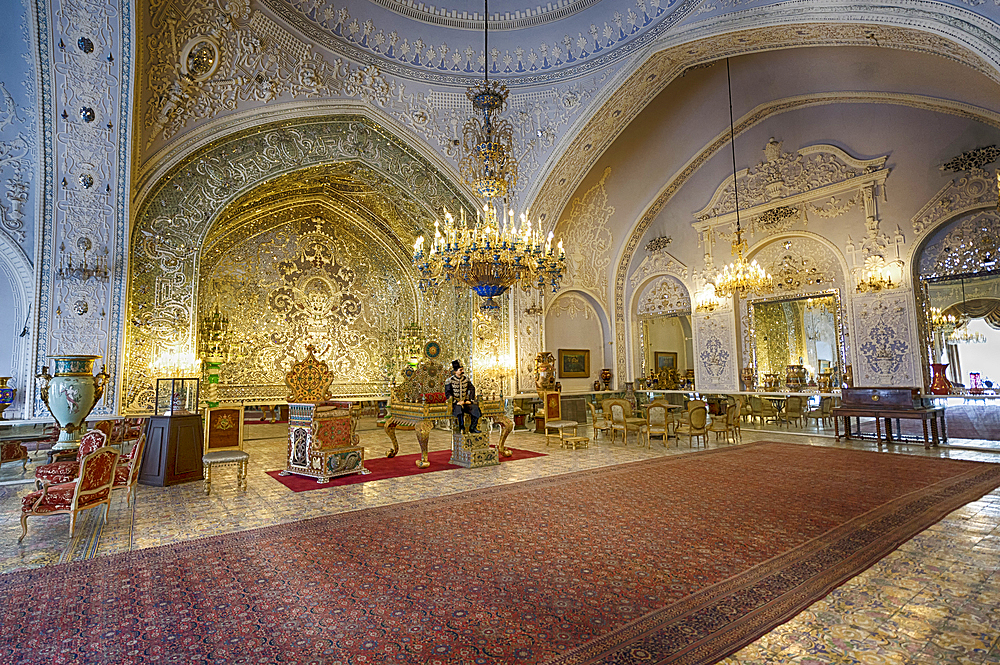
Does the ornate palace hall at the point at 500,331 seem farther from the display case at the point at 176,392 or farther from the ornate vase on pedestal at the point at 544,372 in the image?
the ornate vase on pedestal at the point at 544,372

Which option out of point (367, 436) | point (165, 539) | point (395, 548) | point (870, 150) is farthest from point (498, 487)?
point (870, 150)

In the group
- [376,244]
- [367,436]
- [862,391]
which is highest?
[376,244]

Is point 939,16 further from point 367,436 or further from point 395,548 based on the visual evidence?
point 367,436

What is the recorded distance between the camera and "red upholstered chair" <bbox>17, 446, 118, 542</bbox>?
3.98 m

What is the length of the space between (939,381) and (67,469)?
1214cm

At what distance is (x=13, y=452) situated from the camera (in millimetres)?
6500

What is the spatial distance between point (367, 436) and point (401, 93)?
23.5 ft

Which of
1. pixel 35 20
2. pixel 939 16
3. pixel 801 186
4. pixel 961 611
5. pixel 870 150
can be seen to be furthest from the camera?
pixel 801 186

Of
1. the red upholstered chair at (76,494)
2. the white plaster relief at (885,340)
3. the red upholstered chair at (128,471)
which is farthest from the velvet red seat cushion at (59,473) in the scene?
the white plaster relief at (885,340)

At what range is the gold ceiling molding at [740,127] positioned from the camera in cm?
827

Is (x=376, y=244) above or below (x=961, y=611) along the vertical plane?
above

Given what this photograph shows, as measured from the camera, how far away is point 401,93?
374 inches

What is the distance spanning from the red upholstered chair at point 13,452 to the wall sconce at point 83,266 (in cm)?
226

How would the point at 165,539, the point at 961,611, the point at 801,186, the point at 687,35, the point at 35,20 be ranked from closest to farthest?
1. the point at 961,611
2. the point at 165,539
3. the point at 35,20
4. the point at 687,35
5. the point at 801,186
